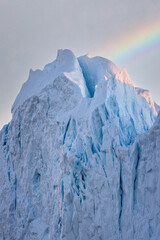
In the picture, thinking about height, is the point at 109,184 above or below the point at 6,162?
below

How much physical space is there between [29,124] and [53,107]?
4.80 feet

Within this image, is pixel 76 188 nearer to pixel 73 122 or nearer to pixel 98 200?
pixel 98 200

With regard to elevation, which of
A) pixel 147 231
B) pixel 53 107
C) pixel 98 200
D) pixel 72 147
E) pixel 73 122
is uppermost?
pixel 53 107

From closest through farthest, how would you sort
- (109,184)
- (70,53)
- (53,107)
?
1. (109,184)
2. (53,107)
3. (70,53)

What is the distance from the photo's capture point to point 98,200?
11.1 m

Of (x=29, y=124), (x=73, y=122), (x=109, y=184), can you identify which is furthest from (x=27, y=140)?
(x=109, y=184)

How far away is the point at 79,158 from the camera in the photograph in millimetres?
11930

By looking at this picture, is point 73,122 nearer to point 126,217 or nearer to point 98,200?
point 98,200

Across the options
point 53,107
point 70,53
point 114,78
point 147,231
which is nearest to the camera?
point 147,231

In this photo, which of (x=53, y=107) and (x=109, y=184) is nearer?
(x=109, y=184)

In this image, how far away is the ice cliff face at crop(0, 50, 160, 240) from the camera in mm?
10359

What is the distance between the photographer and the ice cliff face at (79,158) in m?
10.4

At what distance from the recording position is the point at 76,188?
11641mm

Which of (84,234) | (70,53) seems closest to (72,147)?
(84,234)
